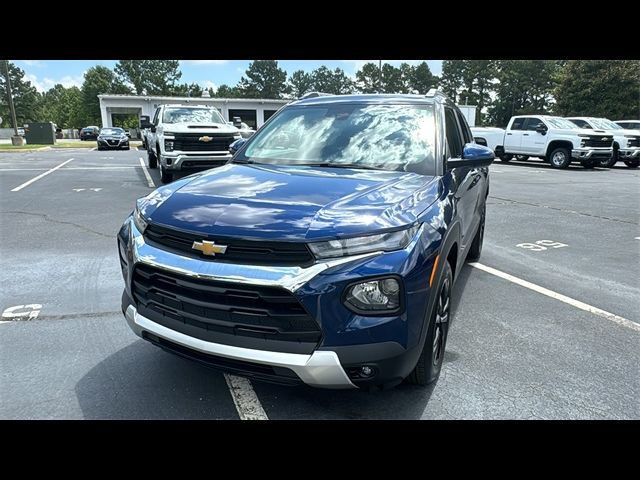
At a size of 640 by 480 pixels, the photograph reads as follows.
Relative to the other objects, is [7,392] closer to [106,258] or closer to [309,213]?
[309,213]

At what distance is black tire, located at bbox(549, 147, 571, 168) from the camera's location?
62.1ft

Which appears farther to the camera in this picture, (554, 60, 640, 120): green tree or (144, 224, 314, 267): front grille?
(554, 60, 640, 120): green tree

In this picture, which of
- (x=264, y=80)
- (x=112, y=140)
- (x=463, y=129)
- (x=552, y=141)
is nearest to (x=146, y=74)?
(x=264, y=80)

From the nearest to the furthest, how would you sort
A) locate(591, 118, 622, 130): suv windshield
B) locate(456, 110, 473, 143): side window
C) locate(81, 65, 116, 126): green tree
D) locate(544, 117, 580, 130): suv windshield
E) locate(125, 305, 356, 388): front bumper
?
locate(125, 305, 356, 388): front bumper, locate(456, 110, 473, 143): side window, locate(544, 117, 580, 130): suv windshield, locate(591, 118, 622, 130): suv windshield, locate(81, 65, 116, 126): green tree

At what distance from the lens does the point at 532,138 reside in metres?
19.8

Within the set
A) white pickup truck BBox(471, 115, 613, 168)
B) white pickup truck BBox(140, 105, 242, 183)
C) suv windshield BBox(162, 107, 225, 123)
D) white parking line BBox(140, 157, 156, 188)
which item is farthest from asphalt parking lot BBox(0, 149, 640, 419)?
white pickup truck BBox(471, 115, 613, 168)

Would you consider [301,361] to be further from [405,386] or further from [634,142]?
[634,142]

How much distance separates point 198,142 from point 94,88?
80039 millimetres

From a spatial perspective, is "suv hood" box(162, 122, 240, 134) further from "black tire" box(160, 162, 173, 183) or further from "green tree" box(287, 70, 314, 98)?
"green tree" box(287, 70, 314, 98)

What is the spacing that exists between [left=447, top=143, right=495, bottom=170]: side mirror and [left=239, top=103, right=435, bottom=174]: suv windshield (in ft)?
0.54

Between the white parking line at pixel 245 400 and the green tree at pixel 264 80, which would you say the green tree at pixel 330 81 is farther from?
the white parking line at pixel 245 400
